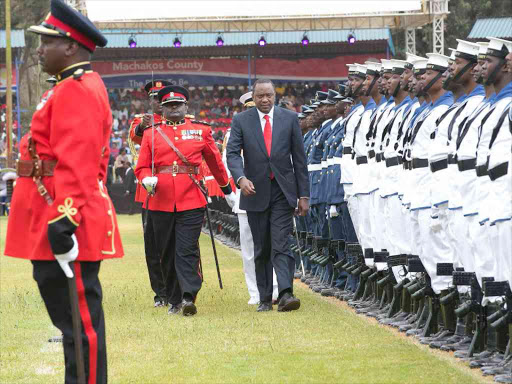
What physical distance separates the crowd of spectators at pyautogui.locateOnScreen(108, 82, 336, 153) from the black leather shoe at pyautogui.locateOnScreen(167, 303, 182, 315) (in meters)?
33.9

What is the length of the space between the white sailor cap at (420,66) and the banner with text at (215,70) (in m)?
36.4

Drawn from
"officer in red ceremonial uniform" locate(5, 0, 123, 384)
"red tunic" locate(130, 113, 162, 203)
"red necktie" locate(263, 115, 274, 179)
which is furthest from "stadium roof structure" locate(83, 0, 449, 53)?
"officer in red ceremonial uniform" locate(5, 0, 123, 384)

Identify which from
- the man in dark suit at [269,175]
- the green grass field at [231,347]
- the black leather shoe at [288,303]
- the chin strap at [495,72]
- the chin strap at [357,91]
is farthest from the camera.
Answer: the chin strap at [357,91]

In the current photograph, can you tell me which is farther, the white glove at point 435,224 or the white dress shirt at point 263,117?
the white dress shirt at point 263,117

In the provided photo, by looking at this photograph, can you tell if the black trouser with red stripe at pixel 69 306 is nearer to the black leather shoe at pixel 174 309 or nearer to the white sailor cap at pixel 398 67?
the white sailor cap at pixel 398 67

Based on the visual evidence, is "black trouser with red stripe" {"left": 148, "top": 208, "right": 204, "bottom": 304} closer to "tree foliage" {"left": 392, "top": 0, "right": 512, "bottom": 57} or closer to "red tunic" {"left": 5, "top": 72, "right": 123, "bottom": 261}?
"red tunic" {"left": 5, "top": 72, "right": 123, "bottom": 261}

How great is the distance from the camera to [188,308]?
40.0ft

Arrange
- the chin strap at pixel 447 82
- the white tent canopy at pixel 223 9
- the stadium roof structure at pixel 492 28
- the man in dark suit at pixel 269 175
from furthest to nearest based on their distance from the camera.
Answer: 1. the stadium roof structure at pixel 492 28
2. the white tent canopy at pixel 223 9
3. the man in dark suit at pixel 269 175
4. the chin strap at pixel 447 82

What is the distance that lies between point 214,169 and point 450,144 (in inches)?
157

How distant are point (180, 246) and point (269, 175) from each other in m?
1.19

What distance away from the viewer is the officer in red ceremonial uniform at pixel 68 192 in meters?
6.16

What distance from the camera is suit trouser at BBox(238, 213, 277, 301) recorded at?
13250mm

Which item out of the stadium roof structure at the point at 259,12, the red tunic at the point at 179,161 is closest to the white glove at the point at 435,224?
the red tunic at the point at 179,161

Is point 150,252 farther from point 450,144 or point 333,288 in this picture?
point 450,144
